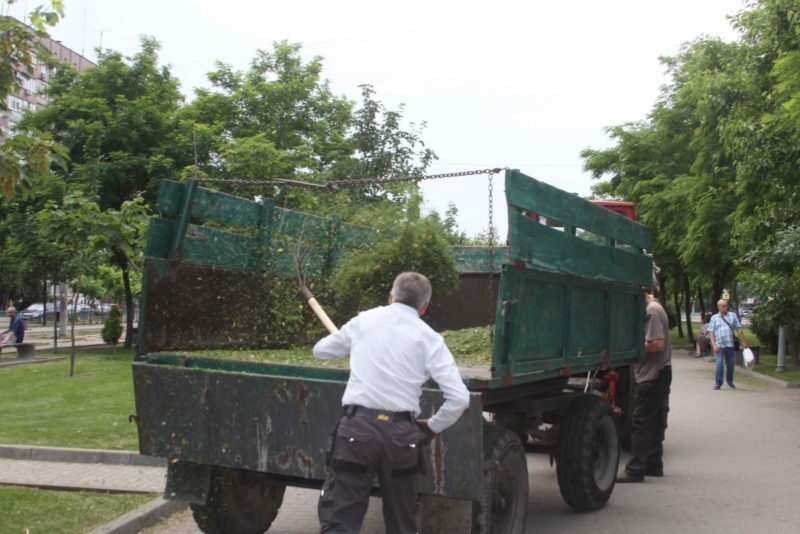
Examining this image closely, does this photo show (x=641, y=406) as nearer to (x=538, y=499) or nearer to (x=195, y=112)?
(x=538, y=499)

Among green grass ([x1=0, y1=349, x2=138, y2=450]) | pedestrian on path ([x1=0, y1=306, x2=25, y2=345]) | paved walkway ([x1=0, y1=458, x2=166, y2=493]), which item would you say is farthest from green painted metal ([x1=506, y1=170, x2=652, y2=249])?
pedestrian on path ([x1=0, y1=306, x2=25, y2=345])

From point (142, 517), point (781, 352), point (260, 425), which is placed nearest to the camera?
point (260, 425)

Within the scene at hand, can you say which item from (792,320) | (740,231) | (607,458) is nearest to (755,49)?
(740,231)

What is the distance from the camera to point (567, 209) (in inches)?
244

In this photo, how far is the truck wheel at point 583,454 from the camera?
22.6ft

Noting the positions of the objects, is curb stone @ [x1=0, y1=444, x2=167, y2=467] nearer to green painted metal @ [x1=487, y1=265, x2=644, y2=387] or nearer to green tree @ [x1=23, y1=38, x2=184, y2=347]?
green painted metal @ [x1=487, y1=265, x2=644, y2=387]

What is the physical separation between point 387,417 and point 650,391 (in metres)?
5.00

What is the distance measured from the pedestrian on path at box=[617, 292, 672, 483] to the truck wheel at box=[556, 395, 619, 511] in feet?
4.10

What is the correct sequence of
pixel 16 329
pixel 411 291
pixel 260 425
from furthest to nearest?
pixel 16 329 < pixel 260 425 < pixel 411 291

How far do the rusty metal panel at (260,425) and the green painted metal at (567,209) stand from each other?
1.37 metres

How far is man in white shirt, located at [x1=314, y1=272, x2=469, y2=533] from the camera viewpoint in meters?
4.21

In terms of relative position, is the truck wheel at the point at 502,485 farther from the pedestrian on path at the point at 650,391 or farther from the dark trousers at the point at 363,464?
the pedestrian on path at the point at 650,391

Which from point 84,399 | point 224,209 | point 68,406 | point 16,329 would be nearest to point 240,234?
point 224,209

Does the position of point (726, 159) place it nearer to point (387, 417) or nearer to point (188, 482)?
point (188, 482)
